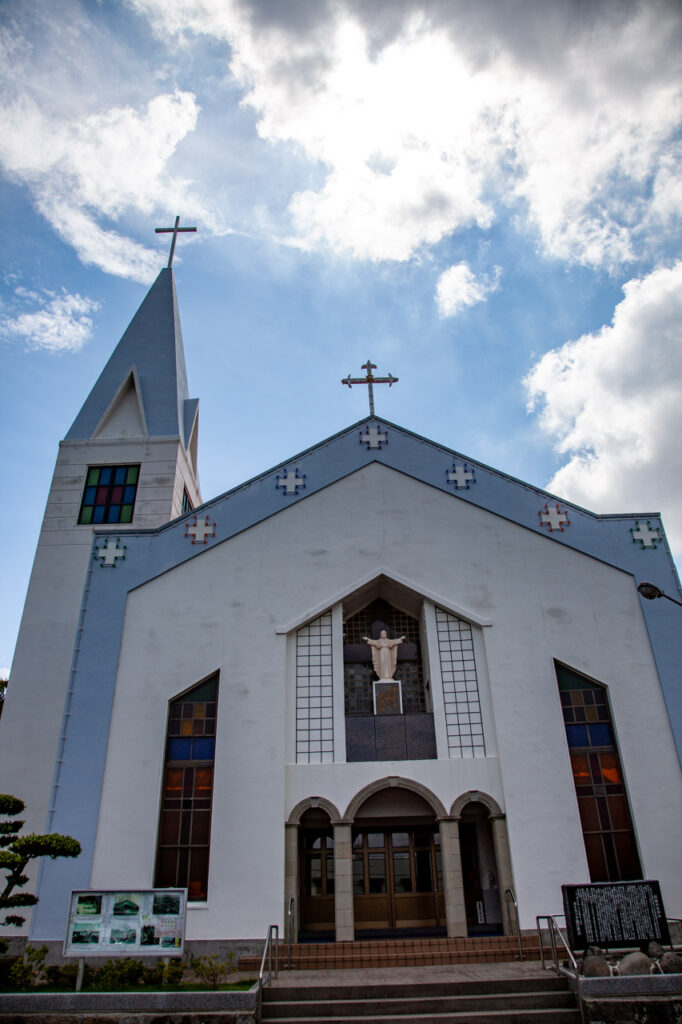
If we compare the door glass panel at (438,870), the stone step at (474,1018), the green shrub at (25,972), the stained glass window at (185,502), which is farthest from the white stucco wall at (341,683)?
the stained glass window at (185,502)

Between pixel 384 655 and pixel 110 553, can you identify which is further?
pixel 110 553

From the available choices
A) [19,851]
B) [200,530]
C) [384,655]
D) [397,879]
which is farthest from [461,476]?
[19,851]

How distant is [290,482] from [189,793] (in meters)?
7.57

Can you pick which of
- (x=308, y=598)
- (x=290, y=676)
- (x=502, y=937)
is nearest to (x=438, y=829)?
(x=502, y=937)

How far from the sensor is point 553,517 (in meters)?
16.4

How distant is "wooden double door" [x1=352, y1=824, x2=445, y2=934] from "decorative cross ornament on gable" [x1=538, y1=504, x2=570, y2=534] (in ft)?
24.5

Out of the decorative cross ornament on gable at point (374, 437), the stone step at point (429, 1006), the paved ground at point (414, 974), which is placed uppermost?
the decorative cross ornament on gable at point (374, 437)

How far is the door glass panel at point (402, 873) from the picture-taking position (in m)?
14.6

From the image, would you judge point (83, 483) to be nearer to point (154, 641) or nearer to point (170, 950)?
point (154, 641)

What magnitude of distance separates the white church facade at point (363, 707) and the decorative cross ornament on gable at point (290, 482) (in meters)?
0.06

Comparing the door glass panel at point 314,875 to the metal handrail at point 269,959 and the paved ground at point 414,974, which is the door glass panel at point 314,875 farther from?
the paved ground at point 414,974

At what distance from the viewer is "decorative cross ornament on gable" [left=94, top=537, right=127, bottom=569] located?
52.9 ft

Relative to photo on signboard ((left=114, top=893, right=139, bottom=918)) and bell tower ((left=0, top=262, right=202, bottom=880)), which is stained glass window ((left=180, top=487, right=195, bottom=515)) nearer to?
bell tower ((left=0, top=262, right=202, bottom=880))

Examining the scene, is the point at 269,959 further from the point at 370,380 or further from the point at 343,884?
the point at 370,380
